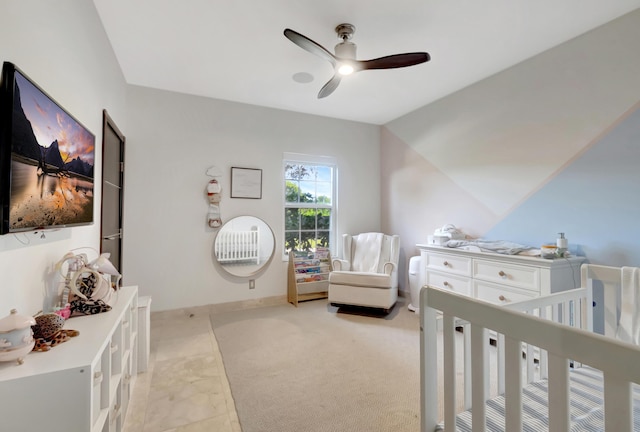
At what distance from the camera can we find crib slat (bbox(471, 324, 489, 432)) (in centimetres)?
81

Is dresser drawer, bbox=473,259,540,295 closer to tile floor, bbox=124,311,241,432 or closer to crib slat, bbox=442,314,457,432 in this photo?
crib slat, bbox=442,314,457,432

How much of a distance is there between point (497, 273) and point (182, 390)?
2577 millimetres

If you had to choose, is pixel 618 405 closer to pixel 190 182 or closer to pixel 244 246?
pixel 244 246

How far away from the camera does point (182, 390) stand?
1887mm

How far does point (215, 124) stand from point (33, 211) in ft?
8.46

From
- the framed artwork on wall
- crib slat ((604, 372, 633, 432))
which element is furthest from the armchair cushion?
crib slat ((604, 372, 633, 432))

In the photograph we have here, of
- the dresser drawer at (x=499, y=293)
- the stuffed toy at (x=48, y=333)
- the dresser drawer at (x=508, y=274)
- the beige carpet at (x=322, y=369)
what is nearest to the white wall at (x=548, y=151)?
the dresser drawer at (x=508, y=274)

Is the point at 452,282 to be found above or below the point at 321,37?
below

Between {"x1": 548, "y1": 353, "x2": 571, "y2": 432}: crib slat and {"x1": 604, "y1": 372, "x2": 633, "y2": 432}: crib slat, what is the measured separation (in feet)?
0.23

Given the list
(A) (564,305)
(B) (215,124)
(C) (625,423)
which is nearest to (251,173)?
(B) (215,124)

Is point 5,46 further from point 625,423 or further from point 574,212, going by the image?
point 574,212

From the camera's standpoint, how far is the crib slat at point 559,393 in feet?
2.12

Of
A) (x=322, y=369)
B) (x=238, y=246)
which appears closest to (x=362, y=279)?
(x=322, y=369)

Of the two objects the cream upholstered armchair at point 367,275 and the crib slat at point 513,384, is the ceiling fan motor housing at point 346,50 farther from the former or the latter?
the cream upholstered armchair at point 367,275
